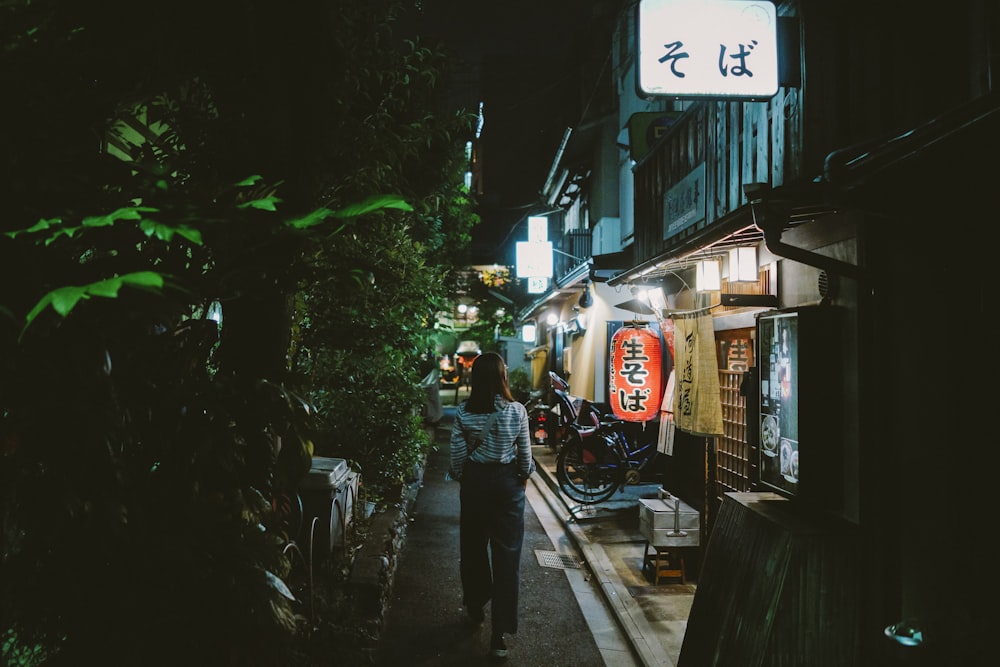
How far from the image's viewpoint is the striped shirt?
6.81m

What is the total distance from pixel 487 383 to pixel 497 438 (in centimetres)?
63

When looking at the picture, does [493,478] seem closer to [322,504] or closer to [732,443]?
[322,504]

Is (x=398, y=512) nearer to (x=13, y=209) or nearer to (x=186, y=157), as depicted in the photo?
(x=186, y=157)

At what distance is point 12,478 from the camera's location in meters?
2.35

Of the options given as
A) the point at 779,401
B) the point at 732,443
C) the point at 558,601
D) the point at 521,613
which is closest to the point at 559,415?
the point at 732,443

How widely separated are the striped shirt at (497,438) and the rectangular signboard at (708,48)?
159 inches

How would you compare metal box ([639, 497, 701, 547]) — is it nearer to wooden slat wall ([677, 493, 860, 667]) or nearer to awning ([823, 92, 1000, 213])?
wooden slat wall ([677, 493, 860, 667])

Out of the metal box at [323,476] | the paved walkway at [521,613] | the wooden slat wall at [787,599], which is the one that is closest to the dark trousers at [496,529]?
the paved walkway at [521,613]

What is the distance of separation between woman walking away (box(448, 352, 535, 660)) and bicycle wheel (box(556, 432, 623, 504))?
6.23 meters

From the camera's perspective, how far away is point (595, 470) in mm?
13109

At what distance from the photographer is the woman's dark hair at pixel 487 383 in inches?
272

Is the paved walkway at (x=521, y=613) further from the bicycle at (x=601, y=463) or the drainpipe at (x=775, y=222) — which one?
the drainpipe at (x=775, y=222)

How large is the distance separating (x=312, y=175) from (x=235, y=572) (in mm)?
2340

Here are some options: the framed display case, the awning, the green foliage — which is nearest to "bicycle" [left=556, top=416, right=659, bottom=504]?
the framed display case
